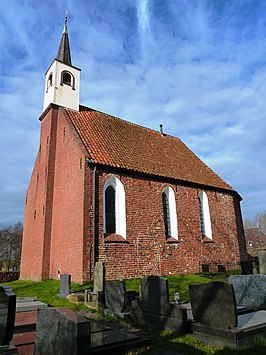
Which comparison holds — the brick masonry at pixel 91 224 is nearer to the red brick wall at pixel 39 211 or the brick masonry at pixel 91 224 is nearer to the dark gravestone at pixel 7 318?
the red brick wall at pixel 39 211

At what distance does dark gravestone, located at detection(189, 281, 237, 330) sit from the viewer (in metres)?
5.00

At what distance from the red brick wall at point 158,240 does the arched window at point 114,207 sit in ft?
0.77

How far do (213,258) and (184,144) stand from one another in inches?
366

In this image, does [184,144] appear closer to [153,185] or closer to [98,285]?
[153,185]

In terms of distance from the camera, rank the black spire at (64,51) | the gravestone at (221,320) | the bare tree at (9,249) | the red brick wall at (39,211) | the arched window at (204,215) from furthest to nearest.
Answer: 1. the bare tree at (9,249)
2. the black spire at (64,51)
3. the arched window at (204,215)
4. the red brick wall at (39,211)
5. the gravestone at (221,320)

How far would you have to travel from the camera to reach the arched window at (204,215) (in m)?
17.0

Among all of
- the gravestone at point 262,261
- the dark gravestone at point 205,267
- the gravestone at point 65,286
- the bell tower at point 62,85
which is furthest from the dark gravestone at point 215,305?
the bell tower at point 62,85

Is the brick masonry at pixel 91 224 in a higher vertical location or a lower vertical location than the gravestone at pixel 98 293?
higher

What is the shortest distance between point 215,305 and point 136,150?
1165 centimetres

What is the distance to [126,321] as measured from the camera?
6926mm

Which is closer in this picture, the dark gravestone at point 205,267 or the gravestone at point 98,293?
the gravestone at point 98,293

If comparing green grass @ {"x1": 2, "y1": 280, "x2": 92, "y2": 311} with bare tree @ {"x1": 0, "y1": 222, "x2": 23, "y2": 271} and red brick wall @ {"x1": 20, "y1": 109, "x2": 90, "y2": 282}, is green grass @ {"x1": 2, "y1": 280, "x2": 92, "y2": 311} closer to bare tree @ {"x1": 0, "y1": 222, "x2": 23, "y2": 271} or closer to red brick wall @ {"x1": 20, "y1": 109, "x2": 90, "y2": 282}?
red brick wall @ {"x1": 20, "y1": 109, "x2": 90, "y2": 282}

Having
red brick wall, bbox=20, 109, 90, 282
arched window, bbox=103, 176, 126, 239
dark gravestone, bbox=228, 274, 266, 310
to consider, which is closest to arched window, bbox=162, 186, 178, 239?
arched window, bbox=103, 176, 126, 239

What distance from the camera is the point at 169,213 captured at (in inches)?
606
